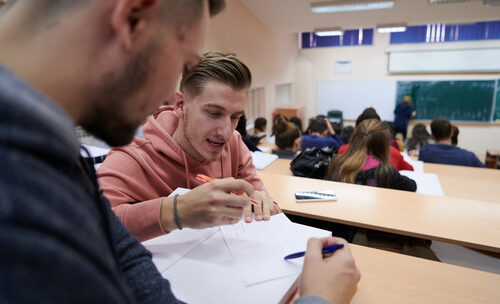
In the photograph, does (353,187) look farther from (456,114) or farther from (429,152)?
(456,114)

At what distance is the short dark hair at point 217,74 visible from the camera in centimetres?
111

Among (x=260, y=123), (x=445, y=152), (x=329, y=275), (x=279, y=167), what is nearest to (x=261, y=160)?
(x=279, y=167)

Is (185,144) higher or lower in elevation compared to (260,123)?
higher

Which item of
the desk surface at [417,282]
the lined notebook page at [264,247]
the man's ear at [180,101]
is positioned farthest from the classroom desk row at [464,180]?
the lined notebook page at [264,247]

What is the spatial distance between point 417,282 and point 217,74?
932 millimetres

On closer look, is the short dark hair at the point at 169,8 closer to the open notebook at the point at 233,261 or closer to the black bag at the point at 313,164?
the open notebook at the point at 233,261

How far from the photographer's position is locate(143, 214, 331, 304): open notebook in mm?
696

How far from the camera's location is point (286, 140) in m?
3.21

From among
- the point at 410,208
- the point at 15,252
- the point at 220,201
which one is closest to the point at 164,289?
the point at 220,201

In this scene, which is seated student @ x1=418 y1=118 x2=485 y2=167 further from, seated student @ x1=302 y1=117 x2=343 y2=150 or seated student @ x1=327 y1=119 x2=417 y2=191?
seated student @ x1=327 y1=119 x2=417 y2=191

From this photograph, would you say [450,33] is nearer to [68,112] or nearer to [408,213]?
[408,213]

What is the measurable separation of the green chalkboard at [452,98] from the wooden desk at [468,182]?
189 inches

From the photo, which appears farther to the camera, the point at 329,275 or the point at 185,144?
the point at 185,144

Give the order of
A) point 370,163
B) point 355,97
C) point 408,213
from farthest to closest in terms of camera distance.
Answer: point 355,97
point 370,163
point 408,213
